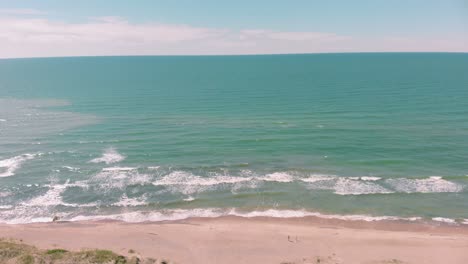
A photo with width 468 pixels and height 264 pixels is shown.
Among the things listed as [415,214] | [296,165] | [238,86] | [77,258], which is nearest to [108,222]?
[77,258]

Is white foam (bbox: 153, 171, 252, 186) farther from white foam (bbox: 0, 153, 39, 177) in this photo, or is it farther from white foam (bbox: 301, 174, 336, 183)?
white foam (bbox: 0, 153, 39, 177)

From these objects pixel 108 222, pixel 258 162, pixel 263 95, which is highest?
pixel 263 95

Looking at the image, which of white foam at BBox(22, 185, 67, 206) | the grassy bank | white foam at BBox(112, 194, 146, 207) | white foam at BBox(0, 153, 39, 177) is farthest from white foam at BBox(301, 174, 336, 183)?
white foam at BBox(0, 153, 39, 177)

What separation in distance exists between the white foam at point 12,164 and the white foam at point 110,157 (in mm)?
10019

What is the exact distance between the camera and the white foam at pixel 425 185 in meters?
40.3

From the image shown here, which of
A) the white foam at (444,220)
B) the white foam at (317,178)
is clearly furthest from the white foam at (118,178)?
the white foam at (444,220)

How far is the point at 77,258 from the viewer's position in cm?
2480

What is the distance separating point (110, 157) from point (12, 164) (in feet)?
43.5

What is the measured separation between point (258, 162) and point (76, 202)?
2378cm

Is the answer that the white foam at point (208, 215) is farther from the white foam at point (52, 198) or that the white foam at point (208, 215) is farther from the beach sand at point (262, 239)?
the white foam at point (52, 198)

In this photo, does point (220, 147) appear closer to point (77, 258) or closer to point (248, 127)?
point (248, 127)

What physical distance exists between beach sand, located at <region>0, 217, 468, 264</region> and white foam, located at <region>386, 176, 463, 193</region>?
22.9 ft

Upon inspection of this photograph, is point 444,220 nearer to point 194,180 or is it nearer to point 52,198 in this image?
point 194,180

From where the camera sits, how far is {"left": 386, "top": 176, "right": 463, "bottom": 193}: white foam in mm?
40344
